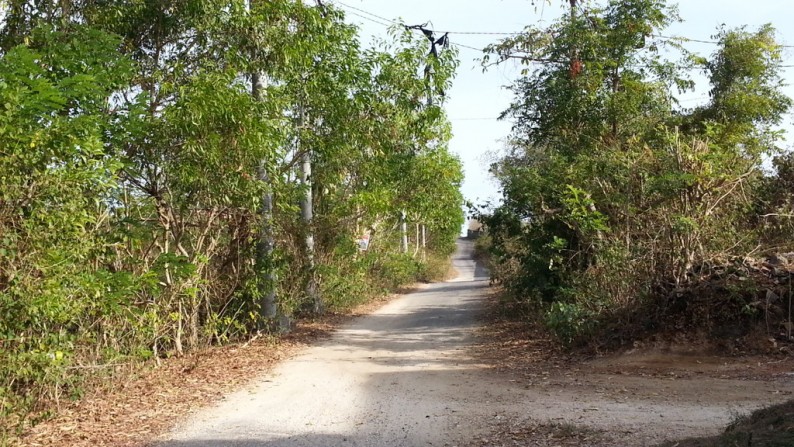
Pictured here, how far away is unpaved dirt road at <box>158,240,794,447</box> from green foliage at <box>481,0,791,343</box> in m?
1.97

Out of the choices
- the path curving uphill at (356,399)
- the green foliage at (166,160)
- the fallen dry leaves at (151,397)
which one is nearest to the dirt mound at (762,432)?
the path curving uphill at (356,399)

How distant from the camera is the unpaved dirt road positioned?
700 centimetres

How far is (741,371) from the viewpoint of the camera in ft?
32.3

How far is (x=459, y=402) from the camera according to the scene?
864 cm

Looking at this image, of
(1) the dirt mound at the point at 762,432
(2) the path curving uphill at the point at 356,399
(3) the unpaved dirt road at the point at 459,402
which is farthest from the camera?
(2) the path curving uphill at the point at 356,399

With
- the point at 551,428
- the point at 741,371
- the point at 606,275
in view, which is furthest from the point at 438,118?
the point at 551,428

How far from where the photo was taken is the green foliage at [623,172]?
11.9m

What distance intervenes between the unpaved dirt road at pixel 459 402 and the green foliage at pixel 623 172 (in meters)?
1.97

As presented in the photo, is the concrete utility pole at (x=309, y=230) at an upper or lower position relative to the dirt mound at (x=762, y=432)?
upper

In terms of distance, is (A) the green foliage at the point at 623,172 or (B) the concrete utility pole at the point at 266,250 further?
(B) the concrete utility pole at the point at 266,250

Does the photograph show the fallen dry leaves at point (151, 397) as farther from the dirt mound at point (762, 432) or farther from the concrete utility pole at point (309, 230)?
the dirt mound at point (762, 432)

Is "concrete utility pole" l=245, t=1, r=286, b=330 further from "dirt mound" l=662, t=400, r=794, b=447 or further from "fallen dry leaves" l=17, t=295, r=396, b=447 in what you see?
"dirt mound" l=662, t=400, r=794, b=447

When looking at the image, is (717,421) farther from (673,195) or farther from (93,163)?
(93,163)

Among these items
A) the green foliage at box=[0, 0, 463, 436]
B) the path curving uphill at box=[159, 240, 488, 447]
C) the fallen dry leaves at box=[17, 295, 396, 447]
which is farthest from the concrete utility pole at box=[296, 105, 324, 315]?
the fallen dry leaves at box=[17, 295, 396, 447]
